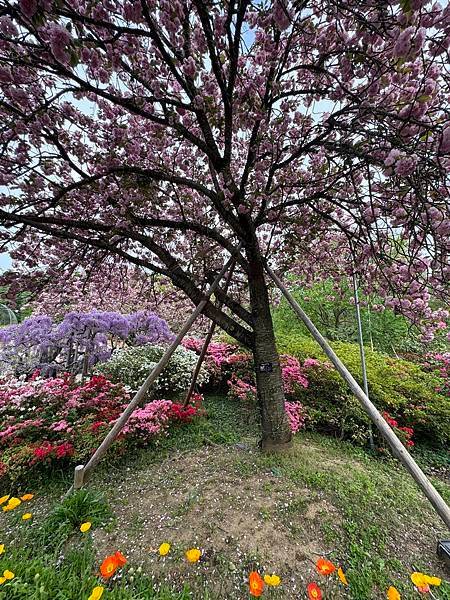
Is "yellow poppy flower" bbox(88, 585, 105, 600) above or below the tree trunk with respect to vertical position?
below

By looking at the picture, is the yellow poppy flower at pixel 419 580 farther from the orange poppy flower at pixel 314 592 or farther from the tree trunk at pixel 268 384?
the tree trunk at pixel 268 384

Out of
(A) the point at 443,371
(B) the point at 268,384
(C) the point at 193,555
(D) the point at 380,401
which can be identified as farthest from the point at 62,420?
(A) the point at 443,371

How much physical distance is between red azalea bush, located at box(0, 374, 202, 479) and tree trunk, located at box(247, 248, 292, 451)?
1106 mm

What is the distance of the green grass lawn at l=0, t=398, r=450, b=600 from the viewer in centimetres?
154

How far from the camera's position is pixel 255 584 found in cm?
141

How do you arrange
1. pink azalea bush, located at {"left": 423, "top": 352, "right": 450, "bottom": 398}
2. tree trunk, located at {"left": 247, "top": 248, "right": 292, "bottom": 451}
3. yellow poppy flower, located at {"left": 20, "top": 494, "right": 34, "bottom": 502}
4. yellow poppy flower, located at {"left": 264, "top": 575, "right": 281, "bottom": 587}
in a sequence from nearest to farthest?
yellow poppy flower, located at {"left": 264, "top": 575, "right": 281, "bottom": 587} → yellow poppy flower, located at {"left": 20, "top": 494, "right": 34, "bottom": 502} → tree trunk, located at {"left": 247, "top": 248, "right": 292, "bottom": 451} → pink azalea bush, located at {"left": 423, "top": 352, "right": 450, "bottom": 398}

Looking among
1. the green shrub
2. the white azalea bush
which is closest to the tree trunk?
the green shrub

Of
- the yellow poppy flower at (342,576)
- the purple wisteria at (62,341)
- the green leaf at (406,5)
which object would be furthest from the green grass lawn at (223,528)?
the purple wisteria at (62,341)

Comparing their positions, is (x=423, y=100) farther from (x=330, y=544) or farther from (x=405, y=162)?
(x=330, y=544)

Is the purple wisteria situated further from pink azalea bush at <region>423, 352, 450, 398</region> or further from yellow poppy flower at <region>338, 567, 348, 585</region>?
pink azalea bush at <region>423, 352, 450, 398</region>

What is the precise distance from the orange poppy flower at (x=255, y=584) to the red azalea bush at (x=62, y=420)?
1618mm

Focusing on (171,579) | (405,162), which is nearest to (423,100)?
(405,162)

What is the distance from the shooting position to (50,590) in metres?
1.45

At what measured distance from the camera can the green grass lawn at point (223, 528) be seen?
1.54 meters
